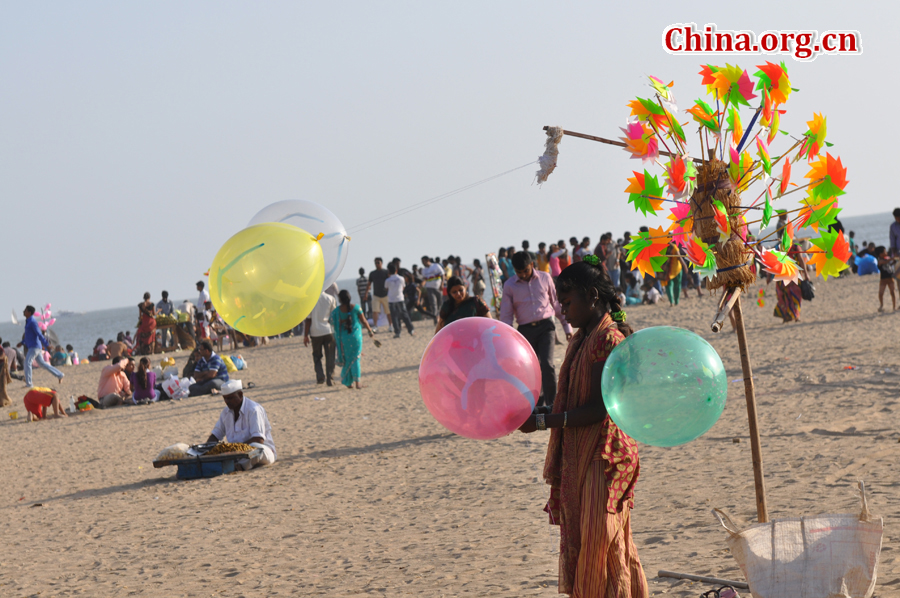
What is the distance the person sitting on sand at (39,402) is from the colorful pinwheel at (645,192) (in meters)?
13.5

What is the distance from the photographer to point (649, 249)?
3980 millimetres

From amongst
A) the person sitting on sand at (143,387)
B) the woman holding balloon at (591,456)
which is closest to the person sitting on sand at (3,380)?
the person sitting on sand at (143,387)

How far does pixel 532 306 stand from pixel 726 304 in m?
4.29

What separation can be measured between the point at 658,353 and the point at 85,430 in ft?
39.7

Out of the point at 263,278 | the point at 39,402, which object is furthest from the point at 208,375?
the point at 263,278

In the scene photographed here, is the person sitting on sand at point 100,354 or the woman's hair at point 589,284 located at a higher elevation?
the woman's hair at point 589,284

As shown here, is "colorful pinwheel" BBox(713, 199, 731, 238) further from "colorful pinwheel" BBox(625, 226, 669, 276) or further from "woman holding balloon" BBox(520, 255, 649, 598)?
"woman holding balloon" BBox(520, 255, 649, 598)

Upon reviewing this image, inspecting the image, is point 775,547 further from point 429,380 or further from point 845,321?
point 845,321

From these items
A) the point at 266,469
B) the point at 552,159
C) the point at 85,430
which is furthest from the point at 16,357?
the point at 552,159

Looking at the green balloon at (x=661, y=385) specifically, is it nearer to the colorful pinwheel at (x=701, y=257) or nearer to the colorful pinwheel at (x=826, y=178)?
the colorful pinwheel at (x=701, y=257)

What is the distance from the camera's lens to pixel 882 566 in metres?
4.25

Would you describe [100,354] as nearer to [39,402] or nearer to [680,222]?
[39,402]

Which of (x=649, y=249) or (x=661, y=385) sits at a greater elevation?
(x=649, y=249)

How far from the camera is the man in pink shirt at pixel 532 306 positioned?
8.02m
